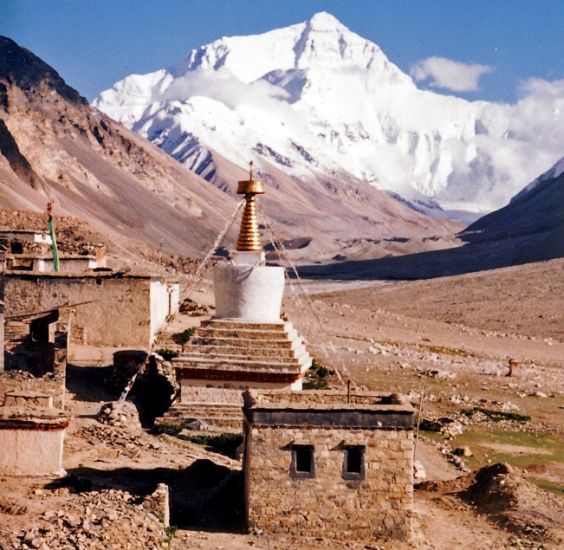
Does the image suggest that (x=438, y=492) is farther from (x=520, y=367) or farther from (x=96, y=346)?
(x=520, y=367)

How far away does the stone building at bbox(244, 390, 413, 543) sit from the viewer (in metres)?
13.1

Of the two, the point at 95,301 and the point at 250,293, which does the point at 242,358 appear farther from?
the point at 95,301

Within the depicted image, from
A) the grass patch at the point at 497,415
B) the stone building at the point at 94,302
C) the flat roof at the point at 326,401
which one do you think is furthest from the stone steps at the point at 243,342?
the grass patch at the point at 497,415

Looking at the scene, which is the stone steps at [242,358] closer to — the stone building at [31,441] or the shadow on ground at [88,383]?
the shadow on ground at [88,383]

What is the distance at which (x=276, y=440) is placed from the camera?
520 inches

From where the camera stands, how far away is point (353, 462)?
43.4 feet

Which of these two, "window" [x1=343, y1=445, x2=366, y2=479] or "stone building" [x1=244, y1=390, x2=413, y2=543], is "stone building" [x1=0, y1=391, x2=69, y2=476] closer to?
"stone building" [x1=244, y1=390, x2=413, y2=543]

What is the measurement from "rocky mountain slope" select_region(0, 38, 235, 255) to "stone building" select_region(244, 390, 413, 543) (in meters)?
57.4

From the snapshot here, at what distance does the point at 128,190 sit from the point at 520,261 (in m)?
47.0

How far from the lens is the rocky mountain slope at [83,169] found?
83.1m

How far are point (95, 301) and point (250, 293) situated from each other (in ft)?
17.1

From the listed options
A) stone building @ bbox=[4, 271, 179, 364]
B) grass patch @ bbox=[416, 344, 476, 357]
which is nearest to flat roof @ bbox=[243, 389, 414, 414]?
stone building @ bbox=[4, 271, 179, 364]

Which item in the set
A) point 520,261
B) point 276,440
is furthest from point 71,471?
point 520,261

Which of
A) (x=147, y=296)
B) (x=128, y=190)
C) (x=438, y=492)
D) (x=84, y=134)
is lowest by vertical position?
(x=438, y=492)
